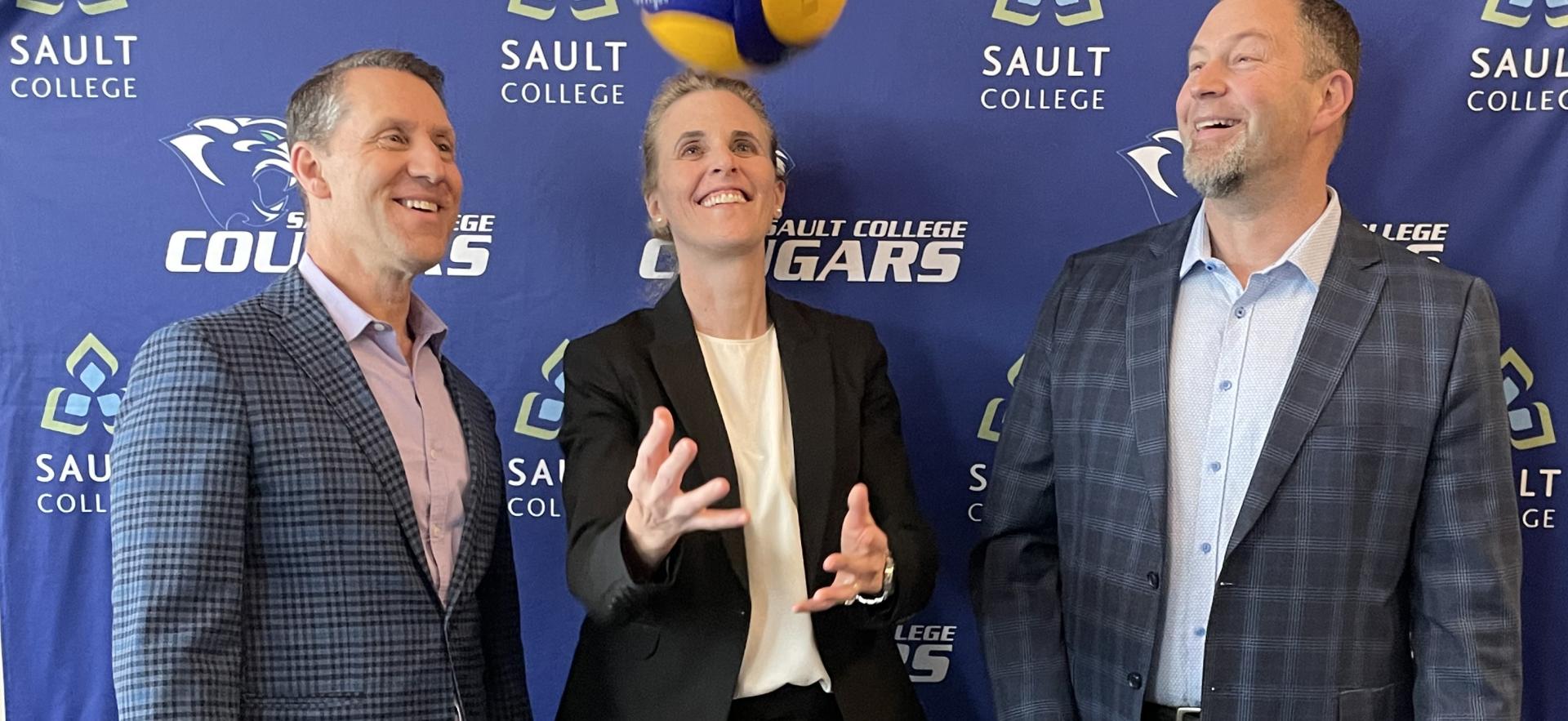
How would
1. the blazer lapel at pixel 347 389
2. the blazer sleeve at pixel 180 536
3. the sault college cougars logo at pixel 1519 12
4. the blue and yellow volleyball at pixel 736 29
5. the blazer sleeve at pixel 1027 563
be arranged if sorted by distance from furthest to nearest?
the sault college cougars logo at pixel 1519 12 → the blazer sleeve at pixel 1027 563 → the blue and yellow volleyball at pixel 736 29 → the blazer lapel at pixel 347 389 → the blazer sleeve at pixel 180 536

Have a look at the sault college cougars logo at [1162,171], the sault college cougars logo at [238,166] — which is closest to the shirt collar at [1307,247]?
the sault college cougars logo at [1162,171]

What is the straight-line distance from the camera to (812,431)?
6.41ft

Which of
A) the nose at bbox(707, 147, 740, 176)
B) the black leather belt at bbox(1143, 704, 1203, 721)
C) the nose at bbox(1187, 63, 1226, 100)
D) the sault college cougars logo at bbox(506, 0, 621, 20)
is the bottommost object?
the black leather belt at bbox(1143, 704, 1203, 721)

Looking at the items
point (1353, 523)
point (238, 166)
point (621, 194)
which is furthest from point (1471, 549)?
point (238, 166)

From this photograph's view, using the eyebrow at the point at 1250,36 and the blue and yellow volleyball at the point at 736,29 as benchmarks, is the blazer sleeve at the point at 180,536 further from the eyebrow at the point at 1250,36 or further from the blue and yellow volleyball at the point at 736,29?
the eyebrow at the point at 1250,36

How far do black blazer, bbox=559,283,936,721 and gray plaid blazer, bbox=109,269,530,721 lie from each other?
242 mm

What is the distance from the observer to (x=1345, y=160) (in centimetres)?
246

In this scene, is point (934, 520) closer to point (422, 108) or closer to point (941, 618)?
point (941, 618)

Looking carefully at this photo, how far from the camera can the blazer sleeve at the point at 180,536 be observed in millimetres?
1493

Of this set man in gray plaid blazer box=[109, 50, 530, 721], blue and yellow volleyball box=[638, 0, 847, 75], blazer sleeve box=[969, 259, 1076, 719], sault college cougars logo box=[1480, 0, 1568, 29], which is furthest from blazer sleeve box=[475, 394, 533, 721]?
sault college cougars logo box=[1480, 0, 1568, 29]

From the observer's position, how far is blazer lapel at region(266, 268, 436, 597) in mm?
1669

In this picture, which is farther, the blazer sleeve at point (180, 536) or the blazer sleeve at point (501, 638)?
the blazer sleeve at point (501, 638)

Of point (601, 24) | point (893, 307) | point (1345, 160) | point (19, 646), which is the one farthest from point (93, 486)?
point (1345, 160)

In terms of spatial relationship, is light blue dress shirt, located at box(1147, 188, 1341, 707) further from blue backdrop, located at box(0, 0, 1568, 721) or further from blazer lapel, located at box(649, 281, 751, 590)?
blazer lapel, located at box(649, 281, 751, 590)
